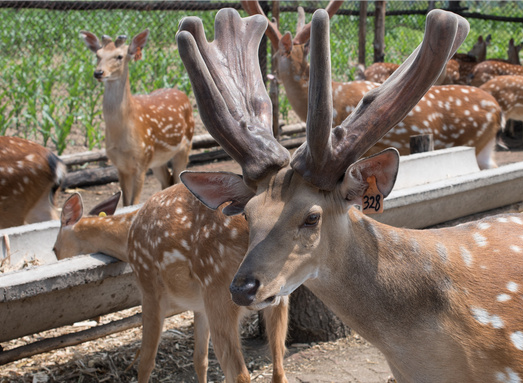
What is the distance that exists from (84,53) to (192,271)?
416 inches

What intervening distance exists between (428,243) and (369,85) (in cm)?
509

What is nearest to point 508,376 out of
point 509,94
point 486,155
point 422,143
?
point 422,143

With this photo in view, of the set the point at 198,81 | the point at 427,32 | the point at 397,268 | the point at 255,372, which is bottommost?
the point at 255,372

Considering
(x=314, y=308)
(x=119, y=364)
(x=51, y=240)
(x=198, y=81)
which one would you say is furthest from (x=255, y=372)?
(x=198, y=81)

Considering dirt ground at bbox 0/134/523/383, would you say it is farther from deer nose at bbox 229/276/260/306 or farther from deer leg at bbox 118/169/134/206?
deer leg at bbox 118/169/134/206

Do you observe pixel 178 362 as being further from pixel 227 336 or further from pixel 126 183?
pixel 126 183

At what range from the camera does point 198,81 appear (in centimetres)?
241

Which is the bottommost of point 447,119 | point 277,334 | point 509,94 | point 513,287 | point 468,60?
point 468,60

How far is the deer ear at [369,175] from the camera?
86.0 inches

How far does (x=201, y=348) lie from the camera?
3.92m

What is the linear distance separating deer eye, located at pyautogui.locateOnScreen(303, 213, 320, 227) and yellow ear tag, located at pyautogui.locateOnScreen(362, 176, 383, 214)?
0.18 meters

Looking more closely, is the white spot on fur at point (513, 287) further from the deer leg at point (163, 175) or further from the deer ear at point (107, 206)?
the deer leg at point (163, 175)

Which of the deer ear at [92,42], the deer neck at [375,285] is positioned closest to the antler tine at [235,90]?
the deer neck at [375,285]

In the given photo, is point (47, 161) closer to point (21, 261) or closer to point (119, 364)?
point (21, 261)
